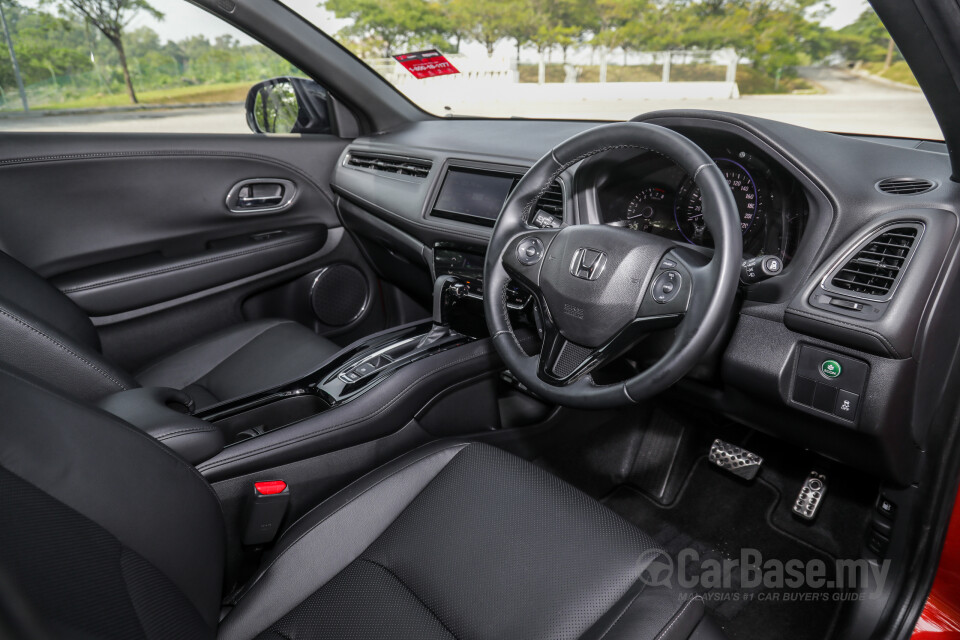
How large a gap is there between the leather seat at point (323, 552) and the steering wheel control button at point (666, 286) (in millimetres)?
386

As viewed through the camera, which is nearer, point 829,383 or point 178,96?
point 829,383

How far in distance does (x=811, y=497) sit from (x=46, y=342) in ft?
5.76

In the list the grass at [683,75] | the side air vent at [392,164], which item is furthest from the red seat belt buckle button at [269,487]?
the grass at [683,75]

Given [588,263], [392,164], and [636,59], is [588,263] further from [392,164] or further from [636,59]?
[392,164]

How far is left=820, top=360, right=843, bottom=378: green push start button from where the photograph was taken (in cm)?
117

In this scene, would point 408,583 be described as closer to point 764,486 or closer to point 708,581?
point 708,581

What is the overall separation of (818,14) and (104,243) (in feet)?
6.71

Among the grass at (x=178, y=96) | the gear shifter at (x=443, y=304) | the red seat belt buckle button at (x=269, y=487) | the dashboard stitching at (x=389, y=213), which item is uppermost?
the grass at (x=178, y=96)

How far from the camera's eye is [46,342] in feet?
4.05

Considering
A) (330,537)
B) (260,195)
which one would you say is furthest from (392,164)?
(330,537)

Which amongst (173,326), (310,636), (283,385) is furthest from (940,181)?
(173,326)

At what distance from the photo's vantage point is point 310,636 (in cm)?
101

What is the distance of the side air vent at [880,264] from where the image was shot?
3.54 feet

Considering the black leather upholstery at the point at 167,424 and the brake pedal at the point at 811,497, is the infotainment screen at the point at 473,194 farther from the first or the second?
the brake pedal at the point at 811,497
